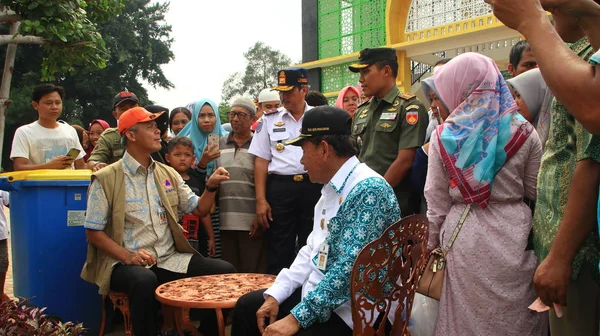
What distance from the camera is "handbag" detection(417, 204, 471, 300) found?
93.8 inches

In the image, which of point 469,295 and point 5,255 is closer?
point 469,295

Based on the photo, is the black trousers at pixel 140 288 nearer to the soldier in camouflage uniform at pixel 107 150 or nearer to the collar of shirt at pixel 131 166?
the collar of shirt at pixel 131 166

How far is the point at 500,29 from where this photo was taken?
917 cm

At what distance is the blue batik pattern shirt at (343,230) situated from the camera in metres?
2.26

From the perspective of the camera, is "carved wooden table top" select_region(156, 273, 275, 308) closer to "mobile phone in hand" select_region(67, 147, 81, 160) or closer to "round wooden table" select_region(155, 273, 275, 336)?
"round wooden table" select_region(155, 273, 275, 336)

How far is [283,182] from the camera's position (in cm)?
447

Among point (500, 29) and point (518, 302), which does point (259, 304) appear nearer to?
point (518, 302)

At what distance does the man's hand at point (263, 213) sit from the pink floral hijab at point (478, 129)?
7.37 ft

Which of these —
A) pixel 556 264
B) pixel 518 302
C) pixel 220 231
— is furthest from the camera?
pixel 220 231

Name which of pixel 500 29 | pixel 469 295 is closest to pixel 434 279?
pixel 469 295

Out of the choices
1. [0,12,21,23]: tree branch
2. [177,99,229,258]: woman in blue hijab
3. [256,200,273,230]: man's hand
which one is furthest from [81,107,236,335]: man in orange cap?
[0,12,21,23]: tree branch

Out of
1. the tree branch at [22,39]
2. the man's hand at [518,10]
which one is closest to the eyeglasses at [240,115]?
the tree branch at [22,39]

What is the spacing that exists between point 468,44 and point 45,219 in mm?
7996

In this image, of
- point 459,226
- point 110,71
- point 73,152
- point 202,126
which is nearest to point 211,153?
point 202,126
